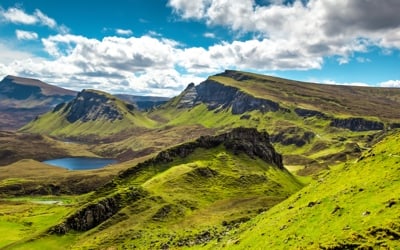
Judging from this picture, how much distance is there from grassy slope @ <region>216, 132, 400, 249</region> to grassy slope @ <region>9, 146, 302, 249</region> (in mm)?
34898

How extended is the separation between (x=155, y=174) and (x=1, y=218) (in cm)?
7188

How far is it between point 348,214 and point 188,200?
97632mm

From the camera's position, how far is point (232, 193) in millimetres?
162750

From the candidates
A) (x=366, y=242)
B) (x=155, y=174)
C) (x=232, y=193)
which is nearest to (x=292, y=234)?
(x=366, y=242)

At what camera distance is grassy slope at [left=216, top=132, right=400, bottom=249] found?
4144cm

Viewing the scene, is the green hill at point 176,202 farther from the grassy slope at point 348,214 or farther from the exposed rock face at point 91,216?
the grassy slope at point 348,214

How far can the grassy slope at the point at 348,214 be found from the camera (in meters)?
41.4

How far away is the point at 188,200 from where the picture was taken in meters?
144

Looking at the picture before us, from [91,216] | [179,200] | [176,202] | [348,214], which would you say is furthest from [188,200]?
[348,214]

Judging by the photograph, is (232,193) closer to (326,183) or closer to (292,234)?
(326,183)

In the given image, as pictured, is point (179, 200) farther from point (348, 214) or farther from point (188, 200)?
point (348, 214)

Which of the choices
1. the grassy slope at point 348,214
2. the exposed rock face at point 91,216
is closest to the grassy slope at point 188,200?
the exposed rock face at point 91,216

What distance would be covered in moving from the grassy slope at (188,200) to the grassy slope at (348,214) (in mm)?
34898

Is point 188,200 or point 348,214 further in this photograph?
point 188,200
